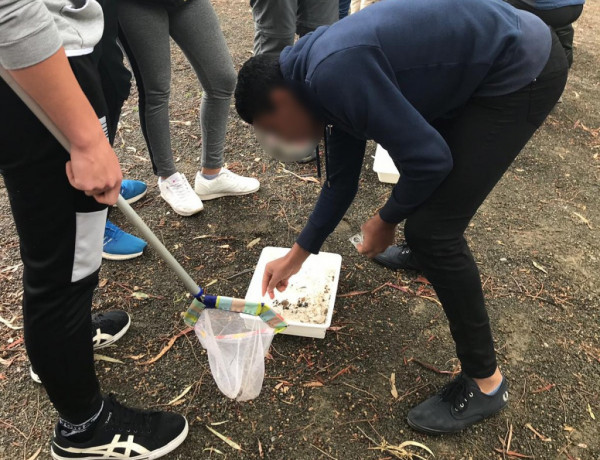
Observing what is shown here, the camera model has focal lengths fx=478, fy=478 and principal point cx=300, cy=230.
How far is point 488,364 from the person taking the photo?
1.69 meters

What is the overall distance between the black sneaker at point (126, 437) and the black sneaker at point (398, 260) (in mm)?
1235

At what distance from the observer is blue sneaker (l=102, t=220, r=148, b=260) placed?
7.97 feet

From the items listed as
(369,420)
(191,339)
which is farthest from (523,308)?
(191,339)

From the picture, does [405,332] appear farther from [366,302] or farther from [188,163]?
[188,163]

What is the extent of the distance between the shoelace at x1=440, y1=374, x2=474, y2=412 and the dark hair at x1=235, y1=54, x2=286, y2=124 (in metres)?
1.21


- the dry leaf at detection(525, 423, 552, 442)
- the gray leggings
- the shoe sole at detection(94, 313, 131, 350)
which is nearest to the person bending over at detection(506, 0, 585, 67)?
the gray leggings

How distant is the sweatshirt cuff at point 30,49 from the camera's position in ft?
3.01

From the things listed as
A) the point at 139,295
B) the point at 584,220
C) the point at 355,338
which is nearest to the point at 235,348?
the point at 355,338

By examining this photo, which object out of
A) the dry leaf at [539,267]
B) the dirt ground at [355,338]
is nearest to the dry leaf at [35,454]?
the dirt ground at [355,338]

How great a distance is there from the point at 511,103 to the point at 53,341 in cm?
143

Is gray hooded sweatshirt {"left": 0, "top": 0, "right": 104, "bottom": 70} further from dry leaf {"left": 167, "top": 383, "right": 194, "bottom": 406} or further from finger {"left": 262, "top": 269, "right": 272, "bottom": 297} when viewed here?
dry leaf {"left": 167, "top": 383, "right": 194, "bottom": 406}

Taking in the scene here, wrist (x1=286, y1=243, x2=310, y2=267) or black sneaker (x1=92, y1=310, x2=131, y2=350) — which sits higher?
wrist (x1=286, y1=243, x2=310, y2=267)

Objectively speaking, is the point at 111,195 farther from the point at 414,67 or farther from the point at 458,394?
the point at 458,394

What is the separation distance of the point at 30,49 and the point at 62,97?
11 centimetres
